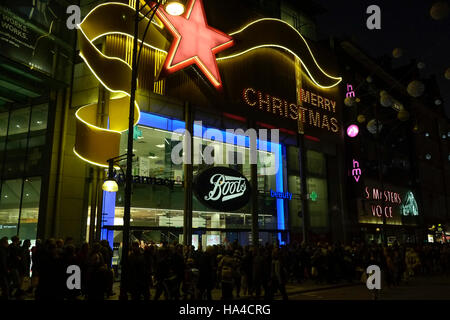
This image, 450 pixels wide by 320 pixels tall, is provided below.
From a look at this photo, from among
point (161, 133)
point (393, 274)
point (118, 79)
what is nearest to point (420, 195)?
point (393, 274)

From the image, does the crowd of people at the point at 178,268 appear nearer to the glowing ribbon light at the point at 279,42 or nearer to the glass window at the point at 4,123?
the glass window at the point at 4,123

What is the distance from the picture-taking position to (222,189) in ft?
77.3

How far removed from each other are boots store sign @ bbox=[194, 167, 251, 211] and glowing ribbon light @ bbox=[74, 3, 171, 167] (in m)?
5.93

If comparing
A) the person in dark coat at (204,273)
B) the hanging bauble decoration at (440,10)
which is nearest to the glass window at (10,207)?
the person in dark coat at (204,273)

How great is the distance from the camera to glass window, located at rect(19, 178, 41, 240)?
19.7m

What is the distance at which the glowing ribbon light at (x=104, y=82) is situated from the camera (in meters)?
17.5

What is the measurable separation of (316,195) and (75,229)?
20.4 m

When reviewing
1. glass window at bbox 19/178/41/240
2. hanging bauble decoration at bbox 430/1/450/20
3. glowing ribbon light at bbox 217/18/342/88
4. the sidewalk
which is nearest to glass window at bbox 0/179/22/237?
glass window at bbox 19/178/41/240

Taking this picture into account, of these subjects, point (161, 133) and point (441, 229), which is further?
point (441, 229)

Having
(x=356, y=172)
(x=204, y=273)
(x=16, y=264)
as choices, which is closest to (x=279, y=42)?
(x=356, y=172)

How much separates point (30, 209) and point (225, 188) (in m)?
10.4

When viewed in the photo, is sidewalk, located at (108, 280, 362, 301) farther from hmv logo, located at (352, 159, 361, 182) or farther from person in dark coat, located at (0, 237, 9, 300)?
hmv logo, located at (352, 159, 361, 182)

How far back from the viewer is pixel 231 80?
82.5ft
